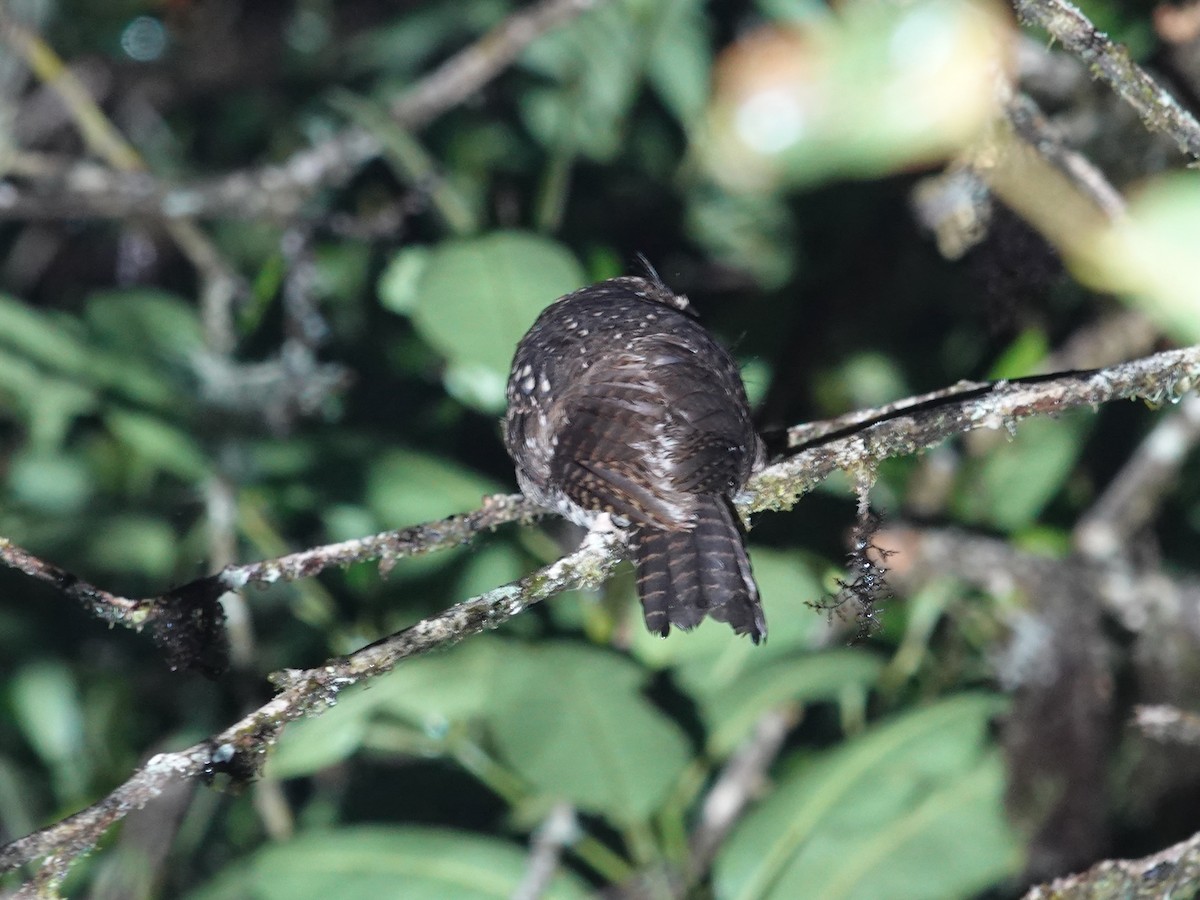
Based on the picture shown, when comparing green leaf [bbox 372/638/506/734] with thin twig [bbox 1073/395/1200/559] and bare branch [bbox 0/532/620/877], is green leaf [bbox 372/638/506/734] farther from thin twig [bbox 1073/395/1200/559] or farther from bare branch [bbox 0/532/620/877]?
thin twig [bbox 1073/395/1200/559]

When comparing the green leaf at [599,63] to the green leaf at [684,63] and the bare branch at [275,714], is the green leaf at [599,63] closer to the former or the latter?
the green leaf at [684,63]

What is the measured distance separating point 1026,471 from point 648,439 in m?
1.49

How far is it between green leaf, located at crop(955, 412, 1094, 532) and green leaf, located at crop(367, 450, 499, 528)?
4.71ft

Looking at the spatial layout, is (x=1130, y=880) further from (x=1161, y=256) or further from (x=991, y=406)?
(x=1161, y=256)

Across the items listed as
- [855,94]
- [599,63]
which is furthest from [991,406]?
[599,63]

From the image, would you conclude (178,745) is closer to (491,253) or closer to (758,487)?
(491,253)

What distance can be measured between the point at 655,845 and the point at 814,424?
3.47ft

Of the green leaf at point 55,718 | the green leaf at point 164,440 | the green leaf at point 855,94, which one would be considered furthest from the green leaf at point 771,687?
the green leaf at point 55,718

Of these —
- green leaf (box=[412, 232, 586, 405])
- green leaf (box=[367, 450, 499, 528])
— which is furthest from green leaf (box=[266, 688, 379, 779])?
green leaf (box=[412, 232, 586, 405])

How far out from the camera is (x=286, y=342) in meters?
4.01

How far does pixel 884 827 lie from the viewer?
2.84 meters

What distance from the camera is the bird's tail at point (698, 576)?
213 centimetres

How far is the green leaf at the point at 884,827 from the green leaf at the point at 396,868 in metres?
0.43

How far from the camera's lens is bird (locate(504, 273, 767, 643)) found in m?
2.17
